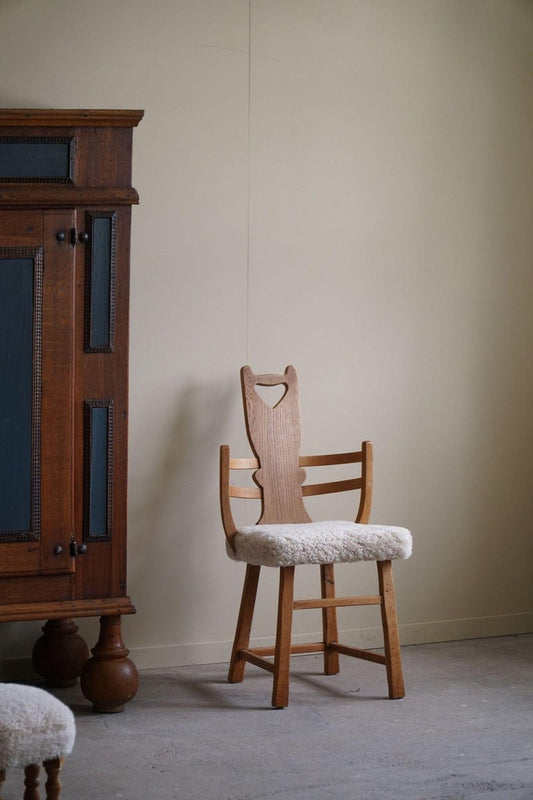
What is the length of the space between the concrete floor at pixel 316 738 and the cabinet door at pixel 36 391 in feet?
1.69

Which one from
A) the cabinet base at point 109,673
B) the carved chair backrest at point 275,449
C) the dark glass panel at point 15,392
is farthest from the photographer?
the carved chair backrest at point 275,449

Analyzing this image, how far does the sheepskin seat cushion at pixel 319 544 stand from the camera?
2576mm

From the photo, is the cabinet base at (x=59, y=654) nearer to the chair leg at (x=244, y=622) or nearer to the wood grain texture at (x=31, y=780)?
the chair leg at (x=244, y=622)

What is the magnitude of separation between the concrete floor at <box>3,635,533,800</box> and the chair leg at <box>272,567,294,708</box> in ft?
0.18

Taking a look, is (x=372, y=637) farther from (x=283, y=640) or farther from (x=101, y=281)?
(x=101, y=281)

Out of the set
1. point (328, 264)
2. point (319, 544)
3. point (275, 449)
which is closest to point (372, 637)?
point (275, 449)

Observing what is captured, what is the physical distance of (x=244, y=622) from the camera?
2.91 meters

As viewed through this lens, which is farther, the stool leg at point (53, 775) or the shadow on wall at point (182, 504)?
the shadow on wall at point (182, 504)

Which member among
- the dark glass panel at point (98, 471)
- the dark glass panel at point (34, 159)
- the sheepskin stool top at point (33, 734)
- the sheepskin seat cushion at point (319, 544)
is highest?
the dark glass panel at point (34, 159)

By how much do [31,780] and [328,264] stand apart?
217 cm

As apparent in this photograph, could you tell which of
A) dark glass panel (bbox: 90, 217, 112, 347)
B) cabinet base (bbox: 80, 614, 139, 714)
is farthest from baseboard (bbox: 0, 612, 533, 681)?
dark glass panel (bbox: 90, 217, 112, 347)

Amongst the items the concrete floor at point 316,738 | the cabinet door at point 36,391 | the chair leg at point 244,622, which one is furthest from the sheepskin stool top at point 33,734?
the chair leg at point 244,622

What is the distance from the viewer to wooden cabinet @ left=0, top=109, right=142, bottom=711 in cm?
246

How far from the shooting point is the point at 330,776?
84.4 inches
